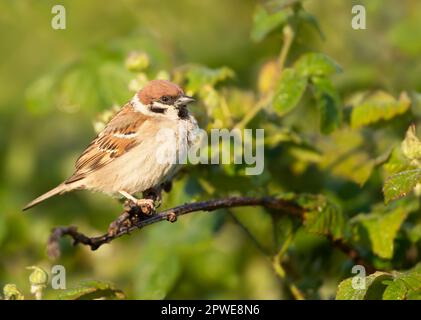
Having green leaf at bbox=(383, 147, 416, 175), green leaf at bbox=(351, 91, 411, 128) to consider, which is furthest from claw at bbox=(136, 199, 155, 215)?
green leaf at bbox=(351, 91, 411, 128)

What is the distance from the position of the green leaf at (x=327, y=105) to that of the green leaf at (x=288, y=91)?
0.10 meters

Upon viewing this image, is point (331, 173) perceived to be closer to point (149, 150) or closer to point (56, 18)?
point (149, 150)

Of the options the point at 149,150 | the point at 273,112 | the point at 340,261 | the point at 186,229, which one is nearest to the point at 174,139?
the point at 149,150

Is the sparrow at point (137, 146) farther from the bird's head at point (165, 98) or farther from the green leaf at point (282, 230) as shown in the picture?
the green leaf at point (282, 230)

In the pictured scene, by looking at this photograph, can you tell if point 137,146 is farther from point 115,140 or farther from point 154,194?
point 154,194

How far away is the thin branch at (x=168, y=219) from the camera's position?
3.28m

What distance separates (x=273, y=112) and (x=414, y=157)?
3.64 feet

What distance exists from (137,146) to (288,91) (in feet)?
2.40

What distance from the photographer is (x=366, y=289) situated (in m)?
3.20

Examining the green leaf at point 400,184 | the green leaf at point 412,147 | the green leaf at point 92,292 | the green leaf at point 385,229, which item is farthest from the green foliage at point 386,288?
the green leaf at point 92,292

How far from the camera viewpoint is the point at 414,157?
3545 millimetres

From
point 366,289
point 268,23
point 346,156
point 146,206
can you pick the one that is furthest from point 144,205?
point 346,156

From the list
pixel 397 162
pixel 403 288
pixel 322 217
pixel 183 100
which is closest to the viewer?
pixel 403 288

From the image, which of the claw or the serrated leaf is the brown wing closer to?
the claw
